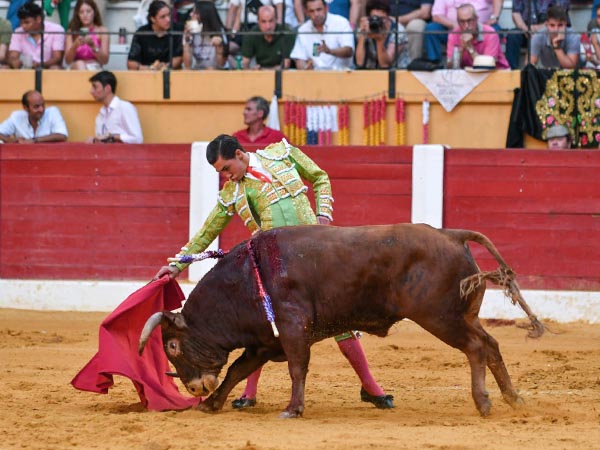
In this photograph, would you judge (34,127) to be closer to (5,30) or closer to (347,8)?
(5,30)

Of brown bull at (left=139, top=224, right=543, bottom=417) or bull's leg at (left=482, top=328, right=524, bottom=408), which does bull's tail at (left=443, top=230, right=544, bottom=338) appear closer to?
brown bull at (left=139, top=224, right=543, bottom=417)

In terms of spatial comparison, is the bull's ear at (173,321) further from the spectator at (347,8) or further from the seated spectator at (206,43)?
the spectator at (347,8)

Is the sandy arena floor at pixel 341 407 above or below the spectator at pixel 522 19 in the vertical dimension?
below

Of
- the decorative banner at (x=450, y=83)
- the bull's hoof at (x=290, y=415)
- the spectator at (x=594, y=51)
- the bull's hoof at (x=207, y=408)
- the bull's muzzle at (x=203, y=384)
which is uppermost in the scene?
the spectator at (x=594, y=51)

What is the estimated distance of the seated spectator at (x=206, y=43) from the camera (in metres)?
9.64

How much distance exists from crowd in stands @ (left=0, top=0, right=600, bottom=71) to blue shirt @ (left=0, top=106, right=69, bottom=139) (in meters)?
0.57

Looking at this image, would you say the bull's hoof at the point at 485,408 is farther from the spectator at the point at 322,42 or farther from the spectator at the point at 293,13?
the spectator at the point at 293,13

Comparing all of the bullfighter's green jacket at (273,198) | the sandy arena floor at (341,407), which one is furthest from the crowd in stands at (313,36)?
the bullfighter's green jacket at (273,198)

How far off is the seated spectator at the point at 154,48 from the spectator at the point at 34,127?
2.59ft

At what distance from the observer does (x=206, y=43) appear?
32.1 feet

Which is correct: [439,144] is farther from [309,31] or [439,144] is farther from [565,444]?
[565,444]

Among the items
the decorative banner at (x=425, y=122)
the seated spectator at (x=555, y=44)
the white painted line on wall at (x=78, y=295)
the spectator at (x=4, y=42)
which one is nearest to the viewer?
the white painted line on wall at (x=78, y=295)

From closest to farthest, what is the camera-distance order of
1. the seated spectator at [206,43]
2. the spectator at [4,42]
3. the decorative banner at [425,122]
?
1. the decorative banner at [425,122]
2. the seated spectator at [206,43]
3. the spectator at [4,42]

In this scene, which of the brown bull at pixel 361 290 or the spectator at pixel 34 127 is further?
the spectator at pixel 34 127
